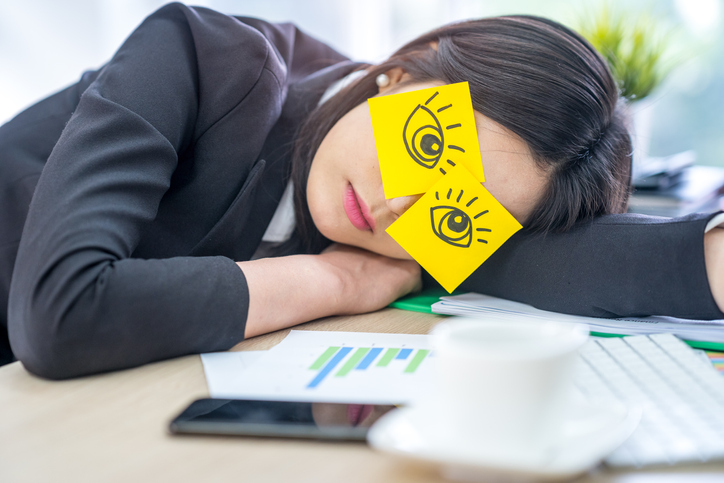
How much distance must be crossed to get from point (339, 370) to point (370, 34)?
2.00 meters

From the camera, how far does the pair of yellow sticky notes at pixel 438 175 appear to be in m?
0.69

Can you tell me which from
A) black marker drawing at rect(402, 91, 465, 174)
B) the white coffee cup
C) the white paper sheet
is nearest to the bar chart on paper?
the white paper sheet

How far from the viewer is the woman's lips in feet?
2.53

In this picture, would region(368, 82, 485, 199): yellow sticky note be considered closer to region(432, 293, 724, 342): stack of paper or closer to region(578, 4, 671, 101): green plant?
region(432, 293, 724, 342): stack of paper

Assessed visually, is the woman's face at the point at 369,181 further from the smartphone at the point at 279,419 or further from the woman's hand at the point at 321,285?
the smartphone at the point at 279,419

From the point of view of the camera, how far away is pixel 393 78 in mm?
838

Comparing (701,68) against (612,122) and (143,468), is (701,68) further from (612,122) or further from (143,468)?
(143,468)

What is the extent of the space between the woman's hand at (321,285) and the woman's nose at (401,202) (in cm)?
12

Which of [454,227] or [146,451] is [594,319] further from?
[146,451]

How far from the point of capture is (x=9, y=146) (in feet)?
2.71

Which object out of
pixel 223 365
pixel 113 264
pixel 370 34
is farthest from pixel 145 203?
pixel 370 34

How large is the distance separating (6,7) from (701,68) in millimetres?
2382

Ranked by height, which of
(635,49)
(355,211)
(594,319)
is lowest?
(594,319)

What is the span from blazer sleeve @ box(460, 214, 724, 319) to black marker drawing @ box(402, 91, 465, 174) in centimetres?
19
